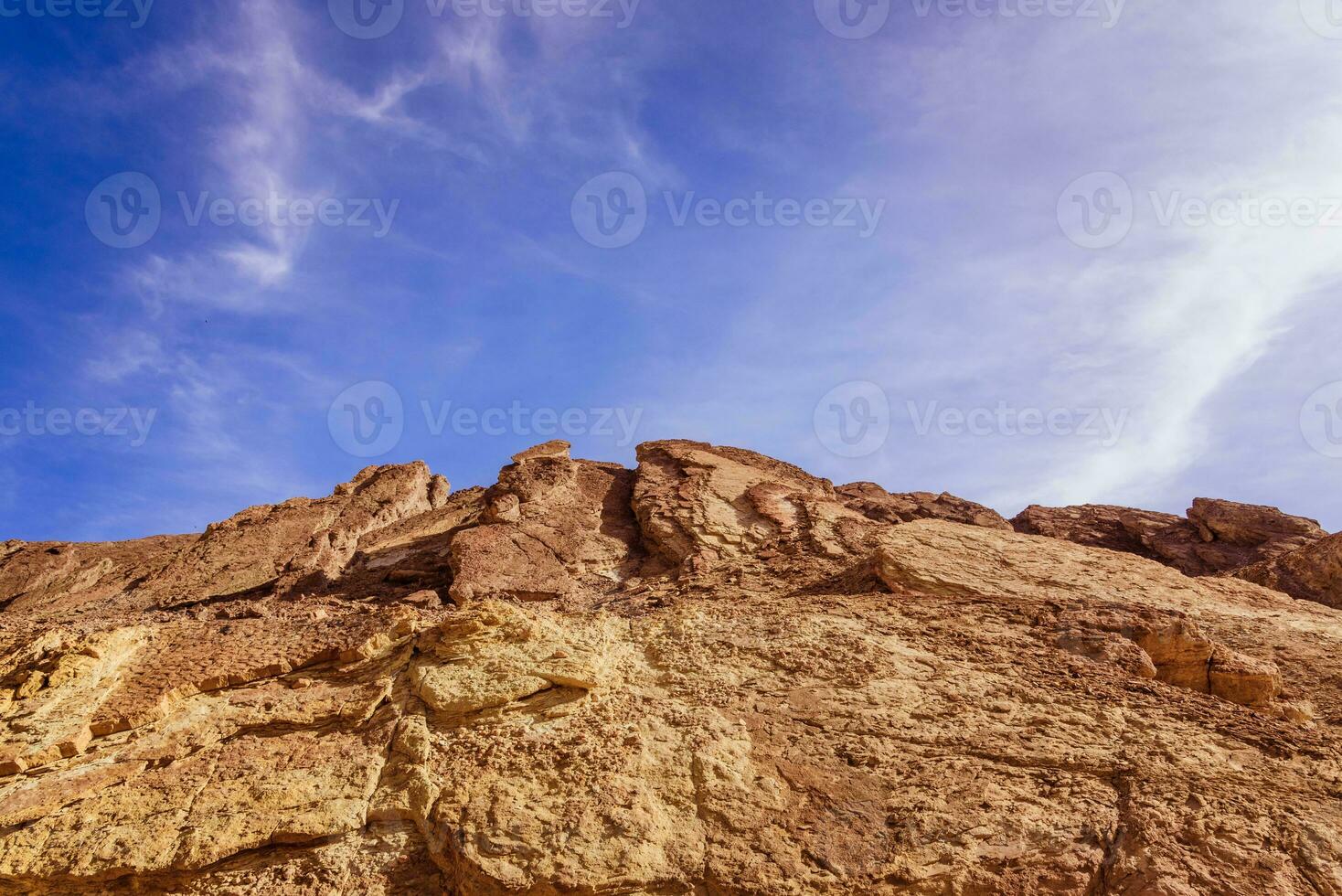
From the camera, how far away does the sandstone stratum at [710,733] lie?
258 inches

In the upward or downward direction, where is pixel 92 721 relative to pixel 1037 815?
upward

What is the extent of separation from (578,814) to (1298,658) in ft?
29.8

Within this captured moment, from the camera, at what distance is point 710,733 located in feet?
25.5

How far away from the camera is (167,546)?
2098cm

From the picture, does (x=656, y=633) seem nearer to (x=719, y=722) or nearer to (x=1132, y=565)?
(x=719, y=722)

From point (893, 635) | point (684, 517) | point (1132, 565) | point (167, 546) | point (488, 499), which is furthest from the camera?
point (167, 546)

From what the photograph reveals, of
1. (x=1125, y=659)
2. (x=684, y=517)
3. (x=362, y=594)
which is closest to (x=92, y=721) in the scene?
(x=362, y=594)

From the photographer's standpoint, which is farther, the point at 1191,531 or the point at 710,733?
the point at 1191,531

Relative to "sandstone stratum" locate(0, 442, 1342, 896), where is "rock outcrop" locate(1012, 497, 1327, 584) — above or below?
above

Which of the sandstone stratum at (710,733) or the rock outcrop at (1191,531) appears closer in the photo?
the sandstone stratum at (710,733)

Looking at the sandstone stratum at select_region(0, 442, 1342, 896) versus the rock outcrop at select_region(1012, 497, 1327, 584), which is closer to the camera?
the sandstone stratum at select_region(0, 442, 1342, 896)

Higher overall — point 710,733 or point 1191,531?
point 1191,531

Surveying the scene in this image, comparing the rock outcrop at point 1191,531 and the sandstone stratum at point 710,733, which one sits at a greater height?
the rock outcrop at point 1191,531

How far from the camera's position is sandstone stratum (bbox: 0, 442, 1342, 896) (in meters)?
6.54
